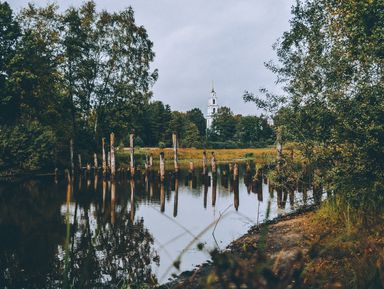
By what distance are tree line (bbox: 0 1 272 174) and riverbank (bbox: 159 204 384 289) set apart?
2622 cm

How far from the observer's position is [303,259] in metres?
1.29

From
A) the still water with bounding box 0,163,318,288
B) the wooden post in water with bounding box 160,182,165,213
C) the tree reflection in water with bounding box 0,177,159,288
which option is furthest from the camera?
the wooden post in water with bounding box 160,182,165,213

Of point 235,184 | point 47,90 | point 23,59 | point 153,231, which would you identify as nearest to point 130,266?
point 153,231

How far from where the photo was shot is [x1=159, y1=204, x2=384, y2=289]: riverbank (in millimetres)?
1248

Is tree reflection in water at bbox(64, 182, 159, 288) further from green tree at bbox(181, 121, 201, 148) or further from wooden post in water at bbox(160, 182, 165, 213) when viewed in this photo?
green tree at bbox(181, 121, 201, 148)

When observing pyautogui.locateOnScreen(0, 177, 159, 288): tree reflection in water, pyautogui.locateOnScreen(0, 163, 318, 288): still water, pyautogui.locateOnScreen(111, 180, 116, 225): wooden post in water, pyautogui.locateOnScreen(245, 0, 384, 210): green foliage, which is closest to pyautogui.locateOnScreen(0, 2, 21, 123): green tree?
pyautogui.locateOnScreen(0, 163, 318, 288): still water

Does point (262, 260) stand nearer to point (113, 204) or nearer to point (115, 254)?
point (115, 254)

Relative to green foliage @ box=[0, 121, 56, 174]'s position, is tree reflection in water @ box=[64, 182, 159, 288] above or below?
below

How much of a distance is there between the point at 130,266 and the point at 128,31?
113 ft

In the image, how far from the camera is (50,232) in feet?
43.8

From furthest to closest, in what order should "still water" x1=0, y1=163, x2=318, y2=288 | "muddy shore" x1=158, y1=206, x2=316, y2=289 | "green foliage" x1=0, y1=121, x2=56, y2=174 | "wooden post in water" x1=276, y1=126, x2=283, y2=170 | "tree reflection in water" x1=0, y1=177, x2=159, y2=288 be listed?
"green foliage" x1=0, y1=121, x2=56, y2=174
"wooden post in water" x1=276, y1=126, x2=283, y2=170
"tree reflection in water" x1=0, y1=177, x2=159, y2=288
"still water" x1=0, y1=163, x2=318, y2=288
"muddy shore" x1=158, y1=206, x2=316, y2=289

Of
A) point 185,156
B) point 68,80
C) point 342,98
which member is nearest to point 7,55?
point 68,80

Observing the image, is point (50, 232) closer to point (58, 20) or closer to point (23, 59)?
point (23, 59)

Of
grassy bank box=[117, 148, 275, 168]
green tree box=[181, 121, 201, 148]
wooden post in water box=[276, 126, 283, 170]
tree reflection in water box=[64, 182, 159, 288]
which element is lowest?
tree reflection in water box=[64, 182, 159, 288]
